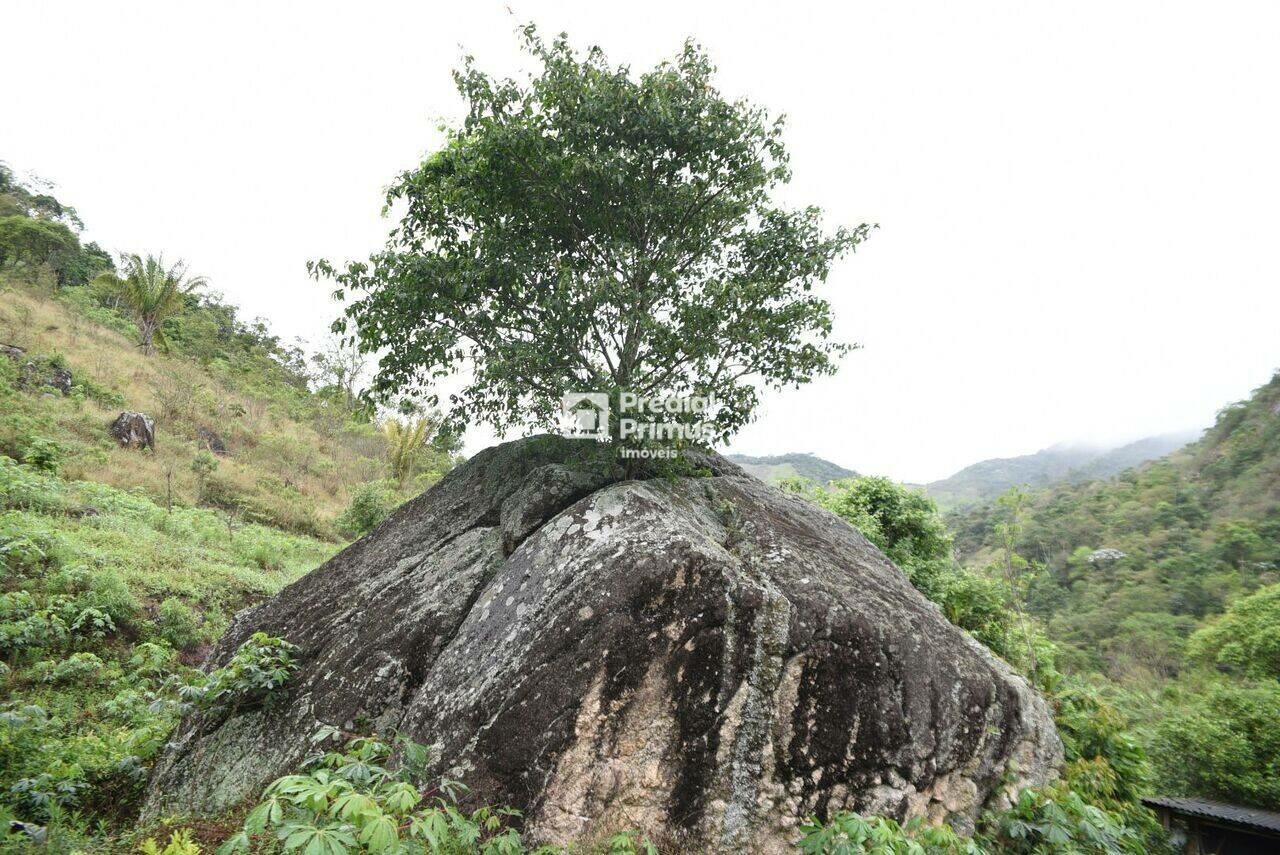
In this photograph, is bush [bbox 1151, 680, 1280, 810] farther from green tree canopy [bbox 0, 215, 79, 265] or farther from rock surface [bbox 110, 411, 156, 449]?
green tree canopy [bbox 0, 215, 79, 265]

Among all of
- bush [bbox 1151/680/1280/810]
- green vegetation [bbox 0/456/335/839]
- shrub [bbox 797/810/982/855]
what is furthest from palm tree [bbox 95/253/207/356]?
bush [bbox 1151/680/1280/810]

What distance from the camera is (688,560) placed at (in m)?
5.72

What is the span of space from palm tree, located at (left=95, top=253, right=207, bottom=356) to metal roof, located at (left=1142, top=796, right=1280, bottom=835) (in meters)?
41.9

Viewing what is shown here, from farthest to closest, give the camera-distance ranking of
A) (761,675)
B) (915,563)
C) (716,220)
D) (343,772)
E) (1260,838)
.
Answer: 1. (915,563)
2. (1260,838)
3. (716,220)
4. (761,675)
5. (343,772)

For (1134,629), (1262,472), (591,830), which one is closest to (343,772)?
(591,830)

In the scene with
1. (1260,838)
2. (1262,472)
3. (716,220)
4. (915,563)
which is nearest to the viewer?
(716,220)

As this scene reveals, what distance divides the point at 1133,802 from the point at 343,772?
946 cm

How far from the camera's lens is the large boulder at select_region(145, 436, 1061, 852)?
16.4ft

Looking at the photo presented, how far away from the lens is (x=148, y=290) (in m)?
30.0

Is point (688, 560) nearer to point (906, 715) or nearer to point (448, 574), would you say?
point (906, 715)

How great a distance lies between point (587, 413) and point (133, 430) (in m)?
20.6

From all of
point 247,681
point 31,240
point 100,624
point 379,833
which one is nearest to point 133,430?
point 100,624

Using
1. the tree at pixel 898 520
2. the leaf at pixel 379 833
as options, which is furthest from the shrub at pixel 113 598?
the tree at pixel 898 520

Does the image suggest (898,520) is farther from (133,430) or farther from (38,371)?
(38,371)
